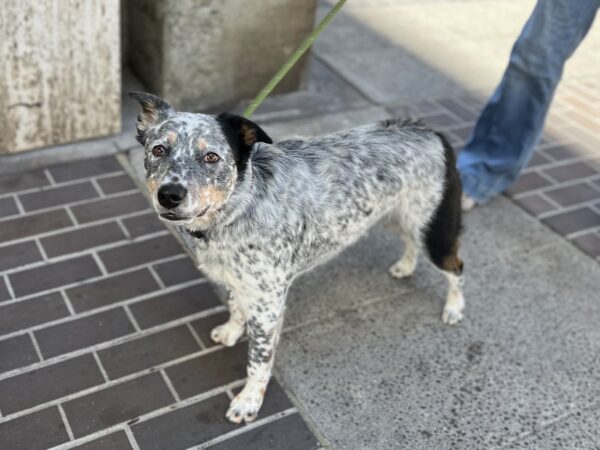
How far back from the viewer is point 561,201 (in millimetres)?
4883

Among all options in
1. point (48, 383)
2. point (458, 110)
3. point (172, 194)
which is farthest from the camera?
point (458, 110)

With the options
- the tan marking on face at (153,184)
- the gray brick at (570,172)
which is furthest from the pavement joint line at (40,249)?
the gray brick at (570,172)

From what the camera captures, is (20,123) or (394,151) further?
(20,123)

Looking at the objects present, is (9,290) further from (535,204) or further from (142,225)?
(535,204)

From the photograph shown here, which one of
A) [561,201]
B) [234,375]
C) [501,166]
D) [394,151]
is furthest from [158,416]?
[561,201]

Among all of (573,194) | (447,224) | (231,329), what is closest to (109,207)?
(231,329)

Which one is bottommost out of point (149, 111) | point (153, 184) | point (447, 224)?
point (447, 224)

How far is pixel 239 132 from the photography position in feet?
9.00

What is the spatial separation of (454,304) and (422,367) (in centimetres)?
47

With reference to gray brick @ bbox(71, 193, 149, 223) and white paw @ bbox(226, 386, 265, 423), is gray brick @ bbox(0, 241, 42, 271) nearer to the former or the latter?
gray brick @ bbox(71, 193, 149, 223)

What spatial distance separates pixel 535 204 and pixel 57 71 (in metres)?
3.26

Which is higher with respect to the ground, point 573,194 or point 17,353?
point 573,194

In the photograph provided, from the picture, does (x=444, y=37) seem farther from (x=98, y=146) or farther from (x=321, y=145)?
(x=321, y=145)

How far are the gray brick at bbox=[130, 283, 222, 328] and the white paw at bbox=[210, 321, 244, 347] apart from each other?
232mm
